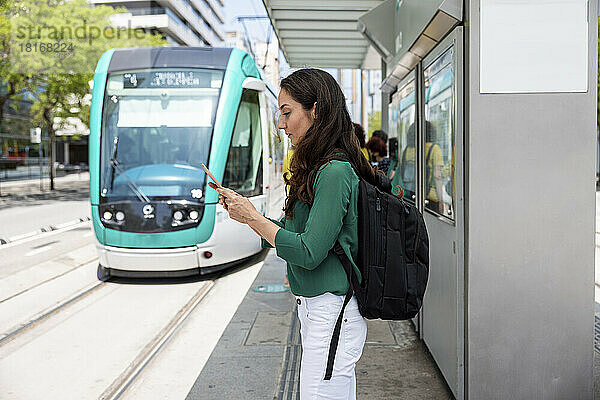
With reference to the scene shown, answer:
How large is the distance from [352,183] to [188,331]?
170 inches

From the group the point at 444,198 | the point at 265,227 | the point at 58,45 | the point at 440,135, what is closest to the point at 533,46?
the point at 440,135

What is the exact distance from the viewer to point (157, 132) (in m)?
8.59

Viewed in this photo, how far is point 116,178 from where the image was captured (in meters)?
8.46

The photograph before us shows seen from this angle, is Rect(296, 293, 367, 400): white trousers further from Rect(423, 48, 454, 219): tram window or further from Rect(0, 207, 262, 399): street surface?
Rect(0, 207, 262, 399): street surface

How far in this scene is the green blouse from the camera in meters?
2.19

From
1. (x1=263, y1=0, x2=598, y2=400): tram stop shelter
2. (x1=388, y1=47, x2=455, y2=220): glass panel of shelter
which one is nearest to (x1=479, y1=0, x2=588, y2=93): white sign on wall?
(x1=263, y1=0, x2=598, y2=400): tram stop shelter

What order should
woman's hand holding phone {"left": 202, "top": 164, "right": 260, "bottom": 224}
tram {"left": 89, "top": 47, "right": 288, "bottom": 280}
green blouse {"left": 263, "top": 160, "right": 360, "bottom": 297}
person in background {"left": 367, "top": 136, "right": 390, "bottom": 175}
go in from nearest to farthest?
1. green blouse {"left": 263, "top": 160, "right": 360, "bottom": 297}
2. woman's hand holding phone {"left": 202, "top": 164, "right": 260, "bottom": 224}
3. person in background {"left": 367, "top": 136, "right": 390, "bottom": 175}
4. tram {"left": 89, "top": 47, "right": 288, "bottom": 280}

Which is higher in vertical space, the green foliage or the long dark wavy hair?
the green foliage

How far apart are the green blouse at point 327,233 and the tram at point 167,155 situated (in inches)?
241

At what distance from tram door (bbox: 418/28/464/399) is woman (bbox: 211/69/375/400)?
1664 mm

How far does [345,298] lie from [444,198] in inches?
Result: 86.8

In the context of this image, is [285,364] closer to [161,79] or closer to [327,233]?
[327,233]

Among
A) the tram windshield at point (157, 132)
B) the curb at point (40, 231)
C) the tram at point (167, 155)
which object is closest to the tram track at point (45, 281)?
the tram at point (167, 155)

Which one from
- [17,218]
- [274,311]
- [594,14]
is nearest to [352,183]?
[594,14]
